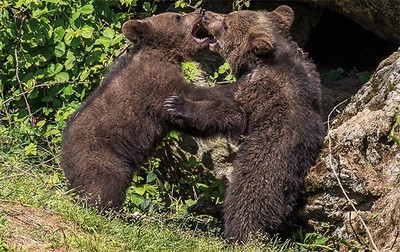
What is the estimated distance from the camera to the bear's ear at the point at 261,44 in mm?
8605

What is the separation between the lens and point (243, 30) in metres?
9.17

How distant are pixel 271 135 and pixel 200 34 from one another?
7.15 feet

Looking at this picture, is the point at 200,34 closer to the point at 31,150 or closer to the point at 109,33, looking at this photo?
the point at 109,33

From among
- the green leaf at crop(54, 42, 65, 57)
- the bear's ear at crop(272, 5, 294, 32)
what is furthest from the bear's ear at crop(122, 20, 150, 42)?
the bear's ear at crop(272, 5, 294, 32)

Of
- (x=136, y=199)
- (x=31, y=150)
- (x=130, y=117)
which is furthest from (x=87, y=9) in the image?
(x=136, y=199)

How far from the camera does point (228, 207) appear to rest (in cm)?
832

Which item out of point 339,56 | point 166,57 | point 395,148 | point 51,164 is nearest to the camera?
point 395,148

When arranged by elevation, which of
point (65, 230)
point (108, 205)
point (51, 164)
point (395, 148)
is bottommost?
point (51, 164)

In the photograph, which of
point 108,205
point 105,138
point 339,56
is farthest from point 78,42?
point 339,56

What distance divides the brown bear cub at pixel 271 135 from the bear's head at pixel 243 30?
5.2 inches

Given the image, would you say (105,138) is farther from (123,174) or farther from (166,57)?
(166,57)

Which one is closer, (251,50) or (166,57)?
(251,50)

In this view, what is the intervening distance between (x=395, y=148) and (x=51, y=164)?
3.89 meters

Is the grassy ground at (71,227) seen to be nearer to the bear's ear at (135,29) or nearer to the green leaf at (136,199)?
the green leaf at (136,199)
